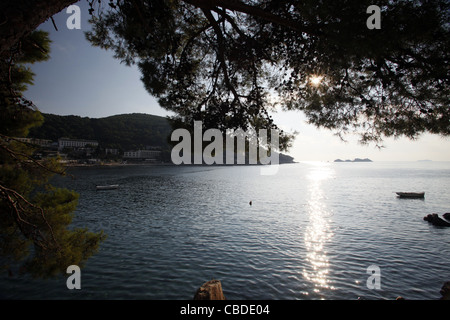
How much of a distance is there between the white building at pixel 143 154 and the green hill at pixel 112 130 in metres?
6.60

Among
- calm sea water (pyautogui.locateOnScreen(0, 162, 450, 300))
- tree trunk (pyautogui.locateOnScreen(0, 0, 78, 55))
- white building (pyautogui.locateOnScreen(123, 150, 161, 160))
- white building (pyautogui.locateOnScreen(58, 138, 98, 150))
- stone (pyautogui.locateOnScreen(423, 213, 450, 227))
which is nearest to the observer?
tree trunk (pyautogui.locateOnScreen(0, 0, 78, 55))

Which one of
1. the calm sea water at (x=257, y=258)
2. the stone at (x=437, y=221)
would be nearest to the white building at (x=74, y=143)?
the calm sea water at (x=257, y=258)

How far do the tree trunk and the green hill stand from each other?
488 feet

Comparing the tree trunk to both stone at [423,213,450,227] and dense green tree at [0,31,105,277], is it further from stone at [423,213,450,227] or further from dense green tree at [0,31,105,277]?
stone at [423,213,450,227]

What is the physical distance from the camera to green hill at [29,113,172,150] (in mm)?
138125

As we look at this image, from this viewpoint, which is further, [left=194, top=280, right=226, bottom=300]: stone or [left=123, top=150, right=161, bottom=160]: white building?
[left=123, top=150, right=161, bottom=160]: white building

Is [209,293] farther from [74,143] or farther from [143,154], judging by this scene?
[143,154]

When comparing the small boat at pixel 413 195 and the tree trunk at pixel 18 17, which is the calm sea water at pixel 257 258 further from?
the small boat at pixel 413 195

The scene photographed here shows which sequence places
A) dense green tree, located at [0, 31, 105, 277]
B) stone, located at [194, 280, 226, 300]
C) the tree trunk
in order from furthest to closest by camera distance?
1. dense green tree, located at [0, 31, 105, 277]
2. stone, located at [194, 280, 226, 300]
3. the tree trunk

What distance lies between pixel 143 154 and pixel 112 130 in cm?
2970

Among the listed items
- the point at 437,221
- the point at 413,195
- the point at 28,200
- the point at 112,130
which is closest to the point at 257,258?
the point at 28,200

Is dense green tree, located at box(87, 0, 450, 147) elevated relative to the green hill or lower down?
lower down

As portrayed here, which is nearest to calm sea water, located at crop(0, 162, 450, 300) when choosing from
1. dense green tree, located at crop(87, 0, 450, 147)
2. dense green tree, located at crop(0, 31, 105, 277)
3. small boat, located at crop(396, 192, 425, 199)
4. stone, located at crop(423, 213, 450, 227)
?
stone, located at crop(423, 213, 450, 227)

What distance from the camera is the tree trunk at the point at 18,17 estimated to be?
260cm
